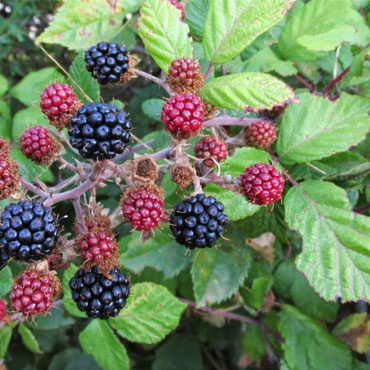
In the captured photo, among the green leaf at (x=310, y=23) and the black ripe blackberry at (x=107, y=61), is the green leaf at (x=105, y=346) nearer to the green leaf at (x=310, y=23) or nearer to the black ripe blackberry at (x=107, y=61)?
the black ripe blackberry at (x=107, y=61)

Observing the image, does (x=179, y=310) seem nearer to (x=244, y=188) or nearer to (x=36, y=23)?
(x=244, y=188)

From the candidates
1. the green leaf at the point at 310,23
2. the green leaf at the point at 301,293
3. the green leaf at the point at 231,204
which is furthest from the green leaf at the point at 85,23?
the green leaf at the point at 301,293

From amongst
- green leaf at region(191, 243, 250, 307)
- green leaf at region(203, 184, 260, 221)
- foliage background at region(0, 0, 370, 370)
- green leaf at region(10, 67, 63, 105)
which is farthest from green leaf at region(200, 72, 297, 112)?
green leaf at region(10, 67, 63, 105)

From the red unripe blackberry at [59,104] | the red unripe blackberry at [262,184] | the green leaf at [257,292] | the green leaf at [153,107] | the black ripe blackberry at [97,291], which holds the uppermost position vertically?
the red unripe blackberry at [59,104]

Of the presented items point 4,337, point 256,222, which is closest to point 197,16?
point 256,222

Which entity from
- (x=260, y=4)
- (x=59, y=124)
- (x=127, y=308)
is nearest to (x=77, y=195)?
(x=59, y=124)

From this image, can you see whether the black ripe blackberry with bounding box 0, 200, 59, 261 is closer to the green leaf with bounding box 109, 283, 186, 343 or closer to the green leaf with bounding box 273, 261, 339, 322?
the green leaf with bounding box 109, 283, 186, 343
